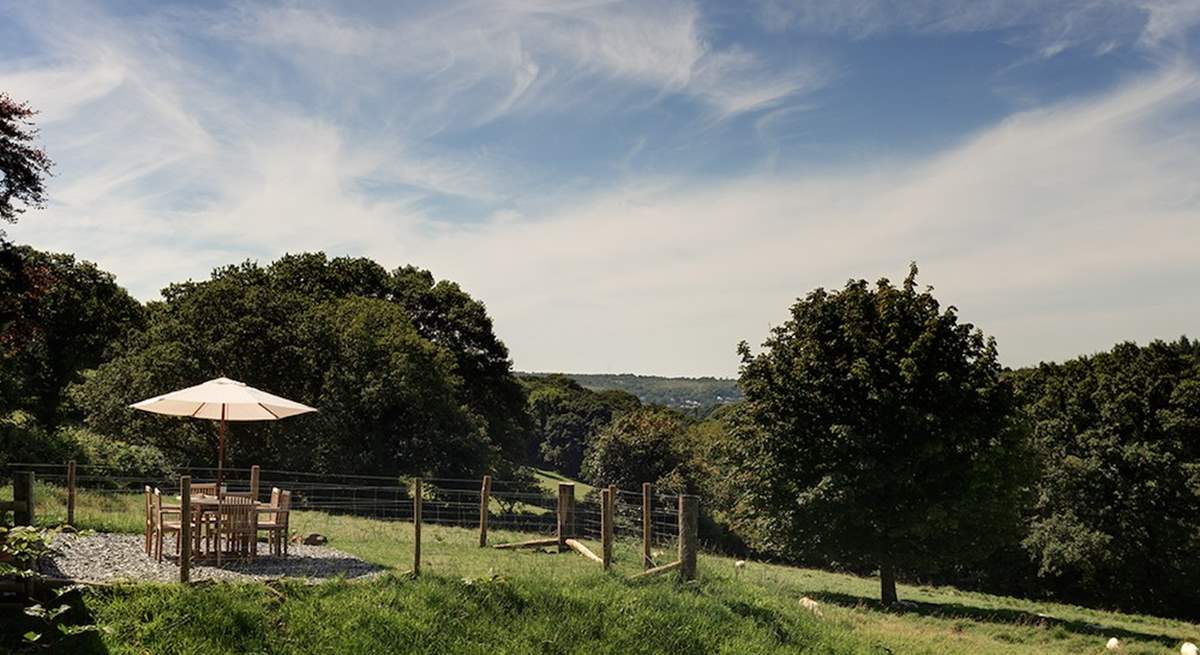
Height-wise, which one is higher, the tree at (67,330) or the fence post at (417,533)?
the tree at (67,330)

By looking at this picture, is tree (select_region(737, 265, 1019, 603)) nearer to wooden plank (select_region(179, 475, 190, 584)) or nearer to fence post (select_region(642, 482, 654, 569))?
fence post (select_region(642, 482, 654, 569))

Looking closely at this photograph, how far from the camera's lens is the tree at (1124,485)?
1280 inches

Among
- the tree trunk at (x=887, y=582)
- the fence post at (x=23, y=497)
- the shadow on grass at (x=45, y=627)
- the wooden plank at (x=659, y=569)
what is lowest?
the tree trunk at (x=887, y=582)

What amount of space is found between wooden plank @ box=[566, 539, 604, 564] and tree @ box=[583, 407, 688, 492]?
2663 centimetres

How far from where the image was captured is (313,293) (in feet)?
140

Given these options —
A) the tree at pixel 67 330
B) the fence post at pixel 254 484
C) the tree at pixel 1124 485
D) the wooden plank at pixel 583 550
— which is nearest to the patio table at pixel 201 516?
the fence post at pixel 254 484

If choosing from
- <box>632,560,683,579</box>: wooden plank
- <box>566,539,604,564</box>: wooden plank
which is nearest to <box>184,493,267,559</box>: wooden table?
<box>566,539,604,564</box>: wooden plank

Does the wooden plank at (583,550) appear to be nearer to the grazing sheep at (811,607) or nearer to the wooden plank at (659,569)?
the wooden plank at (659,569)

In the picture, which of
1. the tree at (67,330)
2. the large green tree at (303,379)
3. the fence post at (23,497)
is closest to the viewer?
the fence post at (23,497)

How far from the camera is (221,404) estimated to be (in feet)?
49.6

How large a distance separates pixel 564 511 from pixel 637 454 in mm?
26808

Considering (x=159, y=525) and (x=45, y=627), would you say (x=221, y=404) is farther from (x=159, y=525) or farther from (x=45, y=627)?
(x=45, y=627)

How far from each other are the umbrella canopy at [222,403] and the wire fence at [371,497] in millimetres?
1618

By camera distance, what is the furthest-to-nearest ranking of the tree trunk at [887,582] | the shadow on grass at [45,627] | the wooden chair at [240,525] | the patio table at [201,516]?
the tree trunk at [887,582] → the wooden chair at [240,525] → the patio table at [201,516] → the shadow on grass at [45,627]
